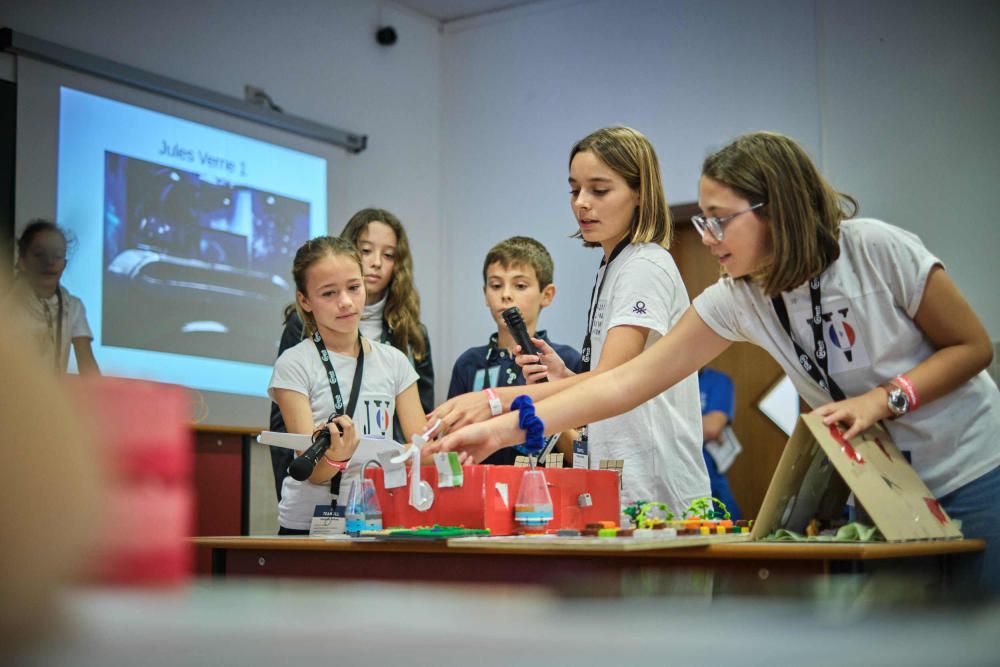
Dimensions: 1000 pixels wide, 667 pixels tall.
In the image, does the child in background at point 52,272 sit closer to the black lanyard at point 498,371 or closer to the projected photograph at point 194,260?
the projected photograph at point 194,260

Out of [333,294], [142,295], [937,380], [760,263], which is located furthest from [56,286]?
[937,380]

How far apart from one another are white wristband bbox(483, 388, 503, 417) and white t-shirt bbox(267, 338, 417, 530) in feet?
2.16

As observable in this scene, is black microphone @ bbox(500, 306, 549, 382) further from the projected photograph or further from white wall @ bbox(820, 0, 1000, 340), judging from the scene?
white wall @ bbox(820, 0, 1000, 340)

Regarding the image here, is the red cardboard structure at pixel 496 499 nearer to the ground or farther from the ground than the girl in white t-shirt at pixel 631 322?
nearer to the ground

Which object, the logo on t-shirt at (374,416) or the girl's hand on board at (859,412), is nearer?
the girl's hand on board at (859,412)

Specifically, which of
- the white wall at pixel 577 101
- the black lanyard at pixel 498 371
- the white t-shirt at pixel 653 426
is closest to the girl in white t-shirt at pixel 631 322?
the white t-shirt at pixel 653 426

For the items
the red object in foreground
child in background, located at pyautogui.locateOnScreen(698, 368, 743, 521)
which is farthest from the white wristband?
child in background, located at pyautogui.locateOnScreen(698, 368, 743, 521)

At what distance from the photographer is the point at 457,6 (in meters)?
6.77

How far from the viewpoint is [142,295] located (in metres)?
5.13

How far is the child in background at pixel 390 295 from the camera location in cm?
337

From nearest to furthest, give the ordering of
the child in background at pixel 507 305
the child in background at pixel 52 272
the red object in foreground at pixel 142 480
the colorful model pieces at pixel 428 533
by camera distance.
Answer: the red object in foreground at pixel 142 480 < the colorful model pieces at pixel 428 533 < the child in background at pixel 507 305 < the child in background at pixel 52 272

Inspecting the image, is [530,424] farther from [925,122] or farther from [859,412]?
[925,122]

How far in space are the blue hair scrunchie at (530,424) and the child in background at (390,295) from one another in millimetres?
1435

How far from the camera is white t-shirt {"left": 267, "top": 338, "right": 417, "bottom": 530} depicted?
258cm
